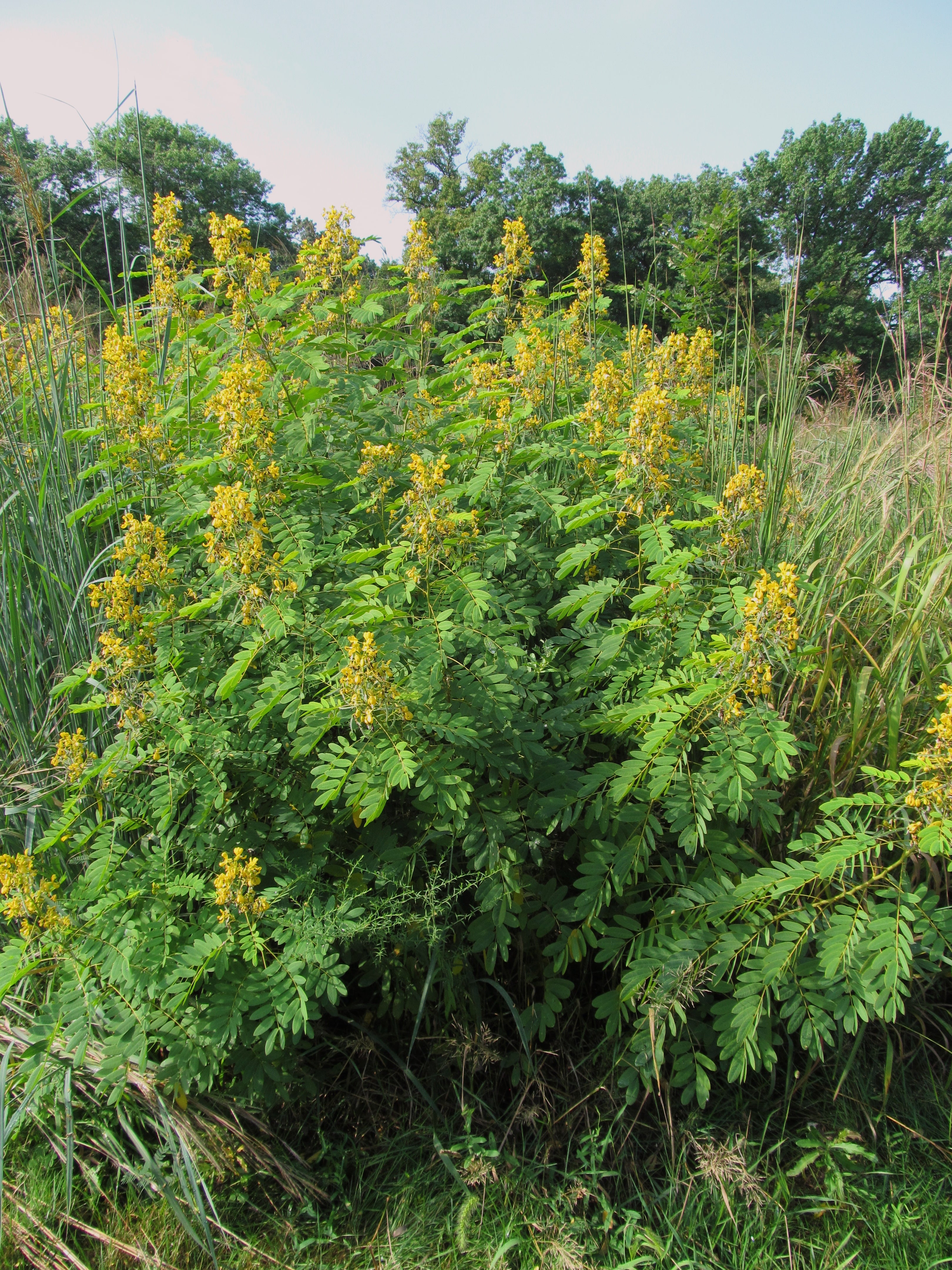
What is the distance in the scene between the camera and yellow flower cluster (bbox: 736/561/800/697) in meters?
Result: 1.62

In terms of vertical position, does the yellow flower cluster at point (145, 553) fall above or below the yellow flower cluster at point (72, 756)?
above

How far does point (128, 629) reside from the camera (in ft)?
6.98

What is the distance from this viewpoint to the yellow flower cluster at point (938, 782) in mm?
1584

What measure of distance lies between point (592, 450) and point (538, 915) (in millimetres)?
1361

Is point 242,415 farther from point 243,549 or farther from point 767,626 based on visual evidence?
point 767,626

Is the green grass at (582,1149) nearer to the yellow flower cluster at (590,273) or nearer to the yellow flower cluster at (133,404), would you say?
the yellow flower cluster at (133,404)

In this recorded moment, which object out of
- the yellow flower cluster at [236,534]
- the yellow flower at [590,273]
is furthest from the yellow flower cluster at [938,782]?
the yellow flower at [590,273]

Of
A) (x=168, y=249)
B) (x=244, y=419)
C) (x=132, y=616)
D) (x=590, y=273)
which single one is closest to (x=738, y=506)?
(x=244, y=419)

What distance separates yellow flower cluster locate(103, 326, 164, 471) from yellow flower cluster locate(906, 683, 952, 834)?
7.36 feet

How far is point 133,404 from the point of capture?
226 cm

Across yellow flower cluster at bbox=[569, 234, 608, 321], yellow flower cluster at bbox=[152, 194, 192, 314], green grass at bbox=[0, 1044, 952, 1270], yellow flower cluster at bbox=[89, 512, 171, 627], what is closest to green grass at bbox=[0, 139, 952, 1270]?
green grass at bbox=[0, 1044, 952, 1270]

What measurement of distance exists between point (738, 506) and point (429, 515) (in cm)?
87

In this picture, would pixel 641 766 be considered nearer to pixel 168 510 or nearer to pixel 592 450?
pixel 592 450

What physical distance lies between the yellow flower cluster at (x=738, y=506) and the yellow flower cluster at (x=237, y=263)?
1.54 metres
